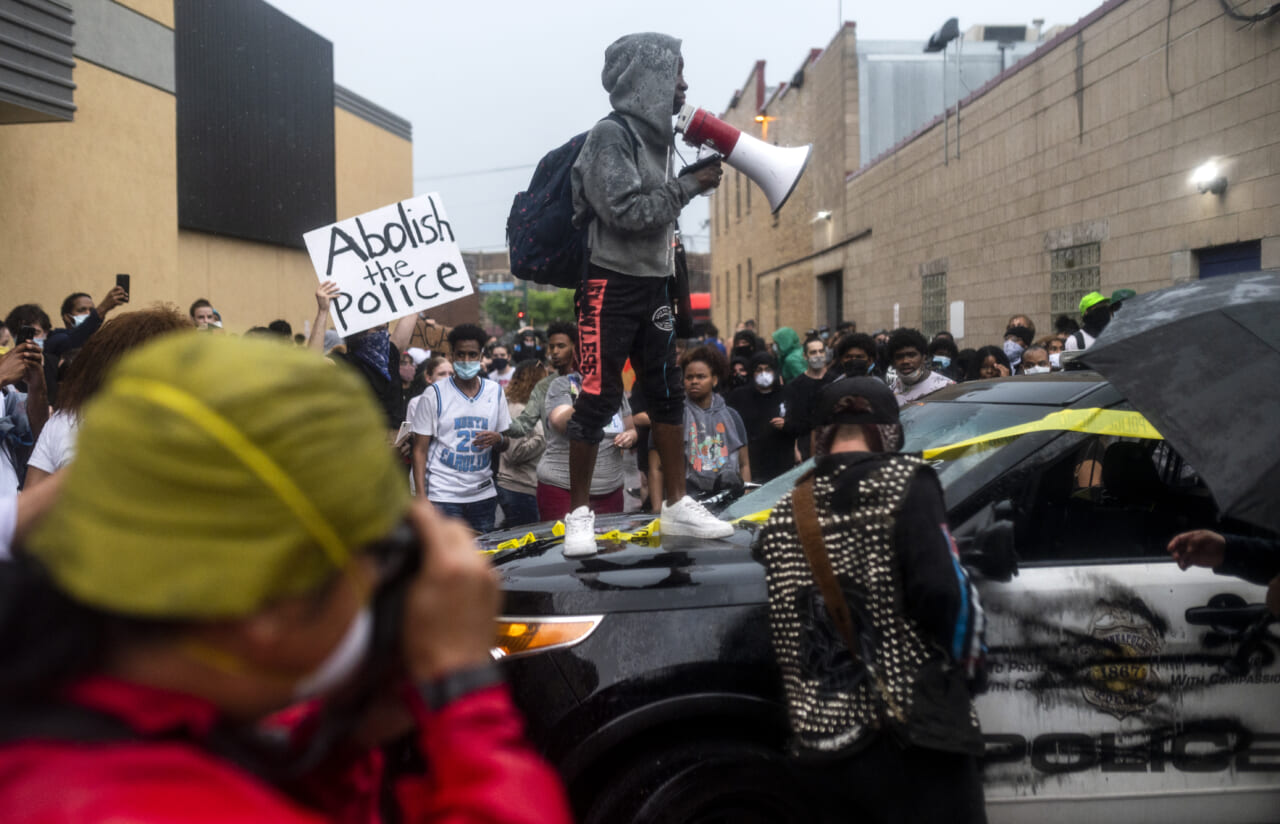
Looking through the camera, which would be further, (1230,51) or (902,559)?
(1230,51)

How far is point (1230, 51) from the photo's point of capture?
33.1 ft

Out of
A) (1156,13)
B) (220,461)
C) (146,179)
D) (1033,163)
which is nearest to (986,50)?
(1033,163)

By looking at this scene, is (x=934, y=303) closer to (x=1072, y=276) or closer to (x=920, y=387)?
(x=1072, y=276)

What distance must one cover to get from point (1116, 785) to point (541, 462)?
4.02m

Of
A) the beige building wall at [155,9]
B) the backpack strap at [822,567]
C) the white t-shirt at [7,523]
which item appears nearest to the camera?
the white t-shirt at [7,523]

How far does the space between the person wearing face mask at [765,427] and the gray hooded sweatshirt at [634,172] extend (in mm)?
4298

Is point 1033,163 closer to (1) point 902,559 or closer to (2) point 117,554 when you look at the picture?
(1) point 902,559

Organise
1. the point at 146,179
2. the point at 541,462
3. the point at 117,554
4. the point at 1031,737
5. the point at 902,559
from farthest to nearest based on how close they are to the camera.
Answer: the point at 146,179 < the point at 541,462 < the point at 1031,737 < the point at 902,559 < the point at 117,554

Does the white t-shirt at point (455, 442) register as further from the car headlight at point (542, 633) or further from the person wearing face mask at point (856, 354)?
the car headlight at point (542, 633)

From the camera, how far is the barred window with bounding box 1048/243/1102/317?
13.1 m

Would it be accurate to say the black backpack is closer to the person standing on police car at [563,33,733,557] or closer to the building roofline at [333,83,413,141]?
the person standing on police car at [563,33,733,557]

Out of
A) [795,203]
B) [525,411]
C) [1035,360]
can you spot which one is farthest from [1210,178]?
[795,203]

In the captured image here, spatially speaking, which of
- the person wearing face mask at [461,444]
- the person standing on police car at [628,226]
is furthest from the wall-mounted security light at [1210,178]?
the person standing on police car at [628,226]

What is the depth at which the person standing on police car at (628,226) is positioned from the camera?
416 centimetres
